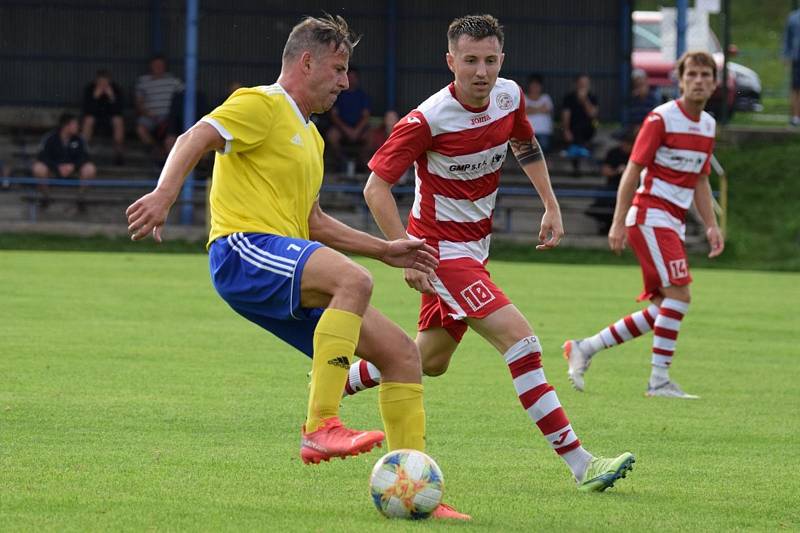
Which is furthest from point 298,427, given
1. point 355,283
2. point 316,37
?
point 316,37

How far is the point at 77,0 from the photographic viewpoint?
29781 millimetres

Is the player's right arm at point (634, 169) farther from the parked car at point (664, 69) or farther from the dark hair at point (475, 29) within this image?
the parked car at point (664, 69)

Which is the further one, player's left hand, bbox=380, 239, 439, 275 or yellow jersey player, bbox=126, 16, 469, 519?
player's left hand, bbox=380, 239, 439, 275

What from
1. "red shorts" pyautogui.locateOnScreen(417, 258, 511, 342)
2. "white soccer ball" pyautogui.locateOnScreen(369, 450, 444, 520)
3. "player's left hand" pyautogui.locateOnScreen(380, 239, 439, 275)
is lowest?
"white soccer ball" pyautogui.locateOnScreen(369, 450, 444, 520)

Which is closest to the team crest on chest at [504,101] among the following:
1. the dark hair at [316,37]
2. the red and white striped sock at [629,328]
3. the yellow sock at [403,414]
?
the dark hair at [316,37]

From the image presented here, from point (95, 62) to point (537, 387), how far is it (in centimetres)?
2451

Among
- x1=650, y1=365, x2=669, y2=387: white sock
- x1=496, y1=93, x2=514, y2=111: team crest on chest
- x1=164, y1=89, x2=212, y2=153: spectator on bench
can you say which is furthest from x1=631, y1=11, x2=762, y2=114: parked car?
x1=496, y1=93, x2=514, y2=111: team crest on chest

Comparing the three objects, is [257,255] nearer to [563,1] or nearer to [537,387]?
[537,387]

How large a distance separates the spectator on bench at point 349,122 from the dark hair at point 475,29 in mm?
19571

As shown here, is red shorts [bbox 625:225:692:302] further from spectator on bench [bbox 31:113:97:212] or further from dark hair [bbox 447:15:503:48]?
spectator on bench [bbox 31:113:97:212]

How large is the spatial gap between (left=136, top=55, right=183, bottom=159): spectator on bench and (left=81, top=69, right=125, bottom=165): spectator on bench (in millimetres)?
403

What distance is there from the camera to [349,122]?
88.9ft

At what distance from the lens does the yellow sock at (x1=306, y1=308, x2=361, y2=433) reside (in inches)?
221

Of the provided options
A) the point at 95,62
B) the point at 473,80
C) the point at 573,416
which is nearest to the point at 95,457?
the point at 473,80
